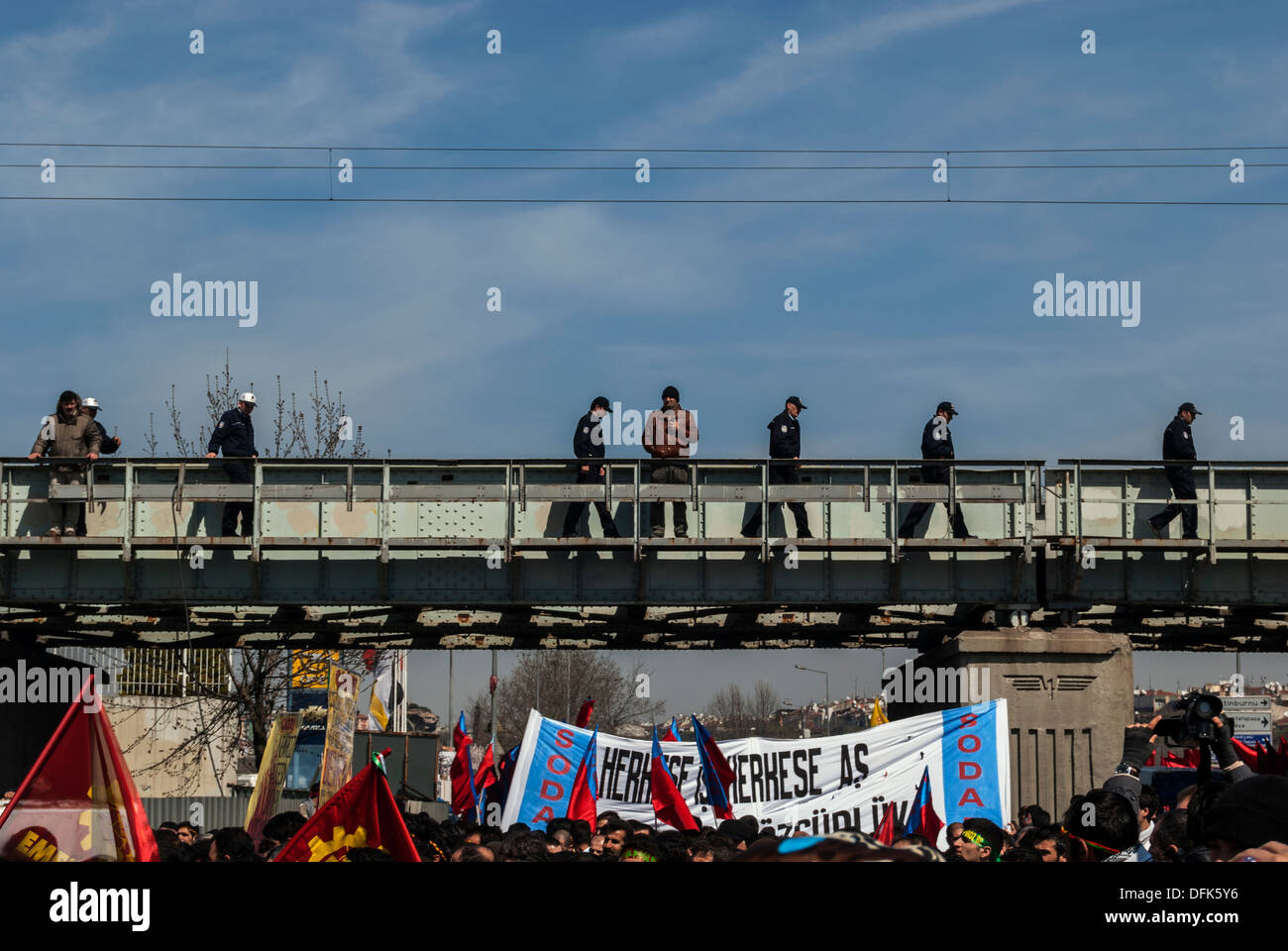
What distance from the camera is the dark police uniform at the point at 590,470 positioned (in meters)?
22.0

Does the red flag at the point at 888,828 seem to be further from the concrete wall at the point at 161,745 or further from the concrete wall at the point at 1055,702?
the concrete wall at the point at 161,745

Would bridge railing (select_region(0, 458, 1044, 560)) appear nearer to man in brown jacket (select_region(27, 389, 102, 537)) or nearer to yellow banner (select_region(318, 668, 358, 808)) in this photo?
man in brown jacket (select_region(27, 389, 102, 537))

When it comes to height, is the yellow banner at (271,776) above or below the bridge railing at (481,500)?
below

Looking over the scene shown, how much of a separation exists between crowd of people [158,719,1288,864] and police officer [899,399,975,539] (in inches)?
329

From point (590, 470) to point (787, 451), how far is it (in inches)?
120

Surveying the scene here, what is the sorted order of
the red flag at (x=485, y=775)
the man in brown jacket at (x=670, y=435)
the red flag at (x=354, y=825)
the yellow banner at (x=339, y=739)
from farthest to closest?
the man in brown jacket at (x=670, y=435)
the red flag at (x=485, y=775)
the yellow banner at (x=339, y=739)
the red flag at (x=354, y=825)

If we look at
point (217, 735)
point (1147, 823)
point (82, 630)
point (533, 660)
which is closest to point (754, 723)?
point (533, 660)

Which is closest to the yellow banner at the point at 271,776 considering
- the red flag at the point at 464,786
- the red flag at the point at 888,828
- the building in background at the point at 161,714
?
the red flag at the point at 464,786

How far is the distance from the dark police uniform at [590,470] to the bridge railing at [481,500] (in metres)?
0.20

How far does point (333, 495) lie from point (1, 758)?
8.17 metres

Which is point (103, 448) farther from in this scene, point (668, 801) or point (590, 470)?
point (668, 801)

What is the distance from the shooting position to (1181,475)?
74.7ft

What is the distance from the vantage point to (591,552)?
2334cm
